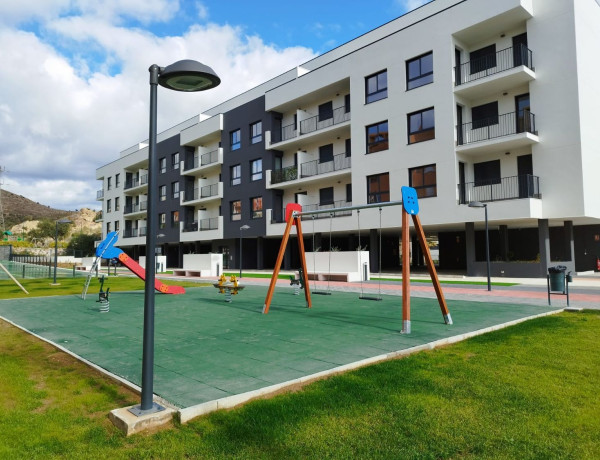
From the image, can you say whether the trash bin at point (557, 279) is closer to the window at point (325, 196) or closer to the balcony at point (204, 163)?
the window at point (325, 196)

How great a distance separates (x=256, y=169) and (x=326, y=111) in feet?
26.8

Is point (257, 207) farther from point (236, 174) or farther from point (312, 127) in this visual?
point (312, 127)

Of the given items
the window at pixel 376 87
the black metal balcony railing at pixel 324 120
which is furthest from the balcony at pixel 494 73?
the black metal balcony railing at pixel 324 120

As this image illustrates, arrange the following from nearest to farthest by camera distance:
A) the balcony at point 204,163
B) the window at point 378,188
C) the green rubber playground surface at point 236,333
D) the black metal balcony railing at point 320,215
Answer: the green rubber playground surface at point 236,333, the window at point 378,188, the black metal balcony railing at point 320,215, the balcony at point 204,163

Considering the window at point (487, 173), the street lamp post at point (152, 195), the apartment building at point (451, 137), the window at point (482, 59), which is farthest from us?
the window at point (487, 173)

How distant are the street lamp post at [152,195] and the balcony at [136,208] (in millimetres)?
49607

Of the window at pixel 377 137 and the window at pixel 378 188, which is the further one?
the window at pixel 377 137

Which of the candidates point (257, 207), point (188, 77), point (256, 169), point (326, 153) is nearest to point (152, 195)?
point (188, 77)

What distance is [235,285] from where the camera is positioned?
1448 centimetres

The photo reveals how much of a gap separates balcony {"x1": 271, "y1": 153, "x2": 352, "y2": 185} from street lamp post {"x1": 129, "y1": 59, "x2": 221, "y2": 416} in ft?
83.0

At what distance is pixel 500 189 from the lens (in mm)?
23688

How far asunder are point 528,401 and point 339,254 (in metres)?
19.5

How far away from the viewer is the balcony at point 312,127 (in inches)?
1206

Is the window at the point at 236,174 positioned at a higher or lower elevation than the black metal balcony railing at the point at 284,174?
higher
